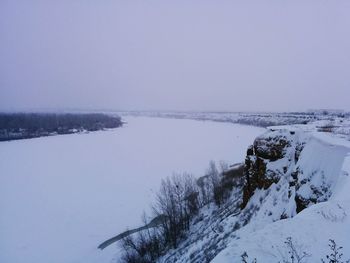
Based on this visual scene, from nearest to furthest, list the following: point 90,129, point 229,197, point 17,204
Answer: point 229,197 → point 17,204 → point 90,129

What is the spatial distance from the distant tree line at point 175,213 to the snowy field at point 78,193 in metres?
2.20

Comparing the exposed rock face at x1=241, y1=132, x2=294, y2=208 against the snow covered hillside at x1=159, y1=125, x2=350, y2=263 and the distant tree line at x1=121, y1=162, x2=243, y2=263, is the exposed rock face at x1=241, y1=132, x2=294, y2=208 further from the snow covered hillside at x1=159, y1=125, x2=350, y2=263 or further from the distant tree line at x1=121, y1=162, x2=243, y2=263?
the distant tree line at x1=121, y1=162, x2=243, y2=263

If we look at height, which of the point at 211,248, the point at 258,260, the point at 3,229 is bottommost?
the point at 3,229

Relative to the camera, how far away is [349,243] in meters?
5.89

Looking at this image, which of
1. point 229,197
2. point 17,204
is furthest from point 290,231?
point 17,204

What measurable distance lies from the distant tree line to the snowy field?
7.23 feet

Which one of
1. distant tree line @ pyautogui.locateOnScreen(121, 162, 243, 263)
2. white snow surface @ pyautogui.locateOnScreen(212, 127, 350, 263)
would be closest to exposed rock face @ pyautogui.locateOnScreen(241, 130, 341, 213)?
white snow surface @ pyautogui.locateOnScreen(212, 127, 350, 263)

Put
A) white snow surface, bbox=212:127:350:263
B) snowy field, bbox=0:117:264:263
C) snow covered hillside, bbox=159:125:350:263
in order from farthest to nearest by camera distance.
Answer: snowy field, bbox=0:117:264:263 → snow covered hillside, bbox=159:125:350:263 → white snow surface, bbox=212:127:350:263

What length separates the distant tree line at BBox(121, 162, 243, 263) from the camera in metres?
22.7

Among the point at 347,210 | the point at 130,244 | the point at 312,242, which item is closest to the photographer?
the point at 312,242

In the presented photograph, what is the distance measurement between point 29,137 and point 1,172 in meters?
55.4

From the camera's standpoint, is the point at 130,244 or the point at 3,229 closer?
the point at 130,244

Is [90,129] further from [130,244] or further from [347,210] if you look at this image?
[347,210]

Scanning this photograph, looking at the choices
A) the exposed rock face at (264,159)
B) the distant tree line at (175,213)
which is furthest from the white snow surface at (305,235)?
the distant tree line at (175,213)
